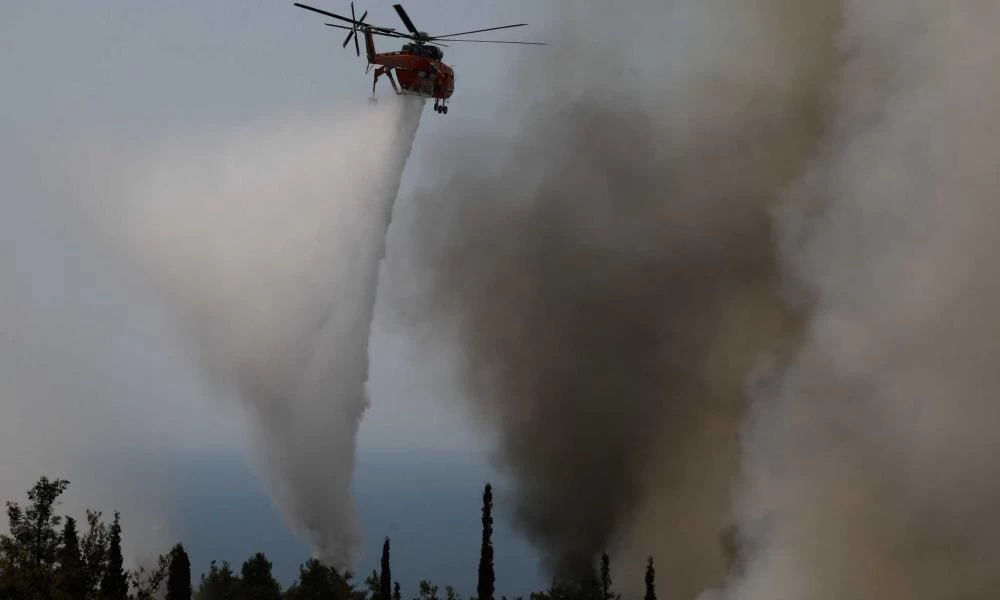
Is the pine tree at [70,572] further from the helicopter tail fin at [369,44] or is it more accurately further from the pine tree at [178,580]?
the helicopter tail fin at [369,44]

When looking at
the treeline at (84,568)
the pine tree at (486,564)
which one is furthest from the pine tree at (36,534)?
the pine tree at (486,564)

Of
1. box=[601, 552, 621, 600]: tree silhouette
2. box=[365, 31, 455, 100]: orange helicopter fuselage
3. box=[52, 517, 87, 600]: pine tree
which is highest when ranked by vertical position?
box=[365, 31, 455, 100]: orange helicopter fuselage

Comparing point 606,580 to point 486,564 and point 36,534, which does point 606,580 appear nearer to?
point 486,564

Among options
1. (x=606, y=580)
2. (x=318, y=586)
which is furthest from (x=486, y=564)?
(x=318, y=586)

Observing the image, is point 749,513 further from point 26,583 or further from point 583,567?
point 26,583

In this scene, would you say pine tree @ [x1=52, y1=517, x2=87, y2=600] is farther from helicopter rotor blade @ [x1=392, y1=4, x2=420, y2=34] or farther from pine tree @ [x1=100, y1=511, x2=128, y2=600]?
helicopter rotor blade @ [x1=392, y1=4, x2=420, y2=34]

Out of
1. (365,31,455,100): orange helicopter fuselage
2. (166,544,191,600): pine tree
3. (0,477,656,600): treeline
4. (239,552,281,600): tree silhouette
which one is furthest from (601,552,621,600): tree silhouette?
(365,31,455,100): orange helicopter fuselage
